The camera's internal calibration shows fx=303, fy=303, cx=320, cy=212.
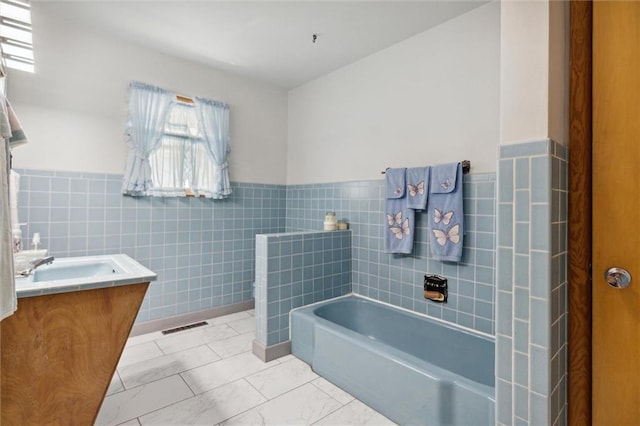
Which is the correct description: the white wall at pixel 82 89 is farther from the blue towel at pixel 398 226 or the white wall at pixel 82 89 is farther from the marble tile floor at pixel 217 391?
the blue towel at pixel 398 226

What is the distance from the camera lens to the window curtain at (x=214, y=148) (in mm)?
3107

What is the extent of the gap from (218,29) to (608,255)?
9.54 ft

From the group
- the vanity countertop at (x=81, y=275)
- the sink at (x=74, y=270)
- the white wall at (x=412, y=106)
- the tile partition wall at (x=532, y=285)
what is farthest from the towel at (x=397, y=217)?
the sink at (x=74, y=270)

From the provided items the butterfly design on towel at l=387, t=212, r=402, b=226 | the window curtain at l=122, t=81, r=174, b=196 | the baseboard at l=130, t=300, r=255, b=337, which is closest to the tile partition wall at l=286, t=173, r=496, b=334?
the butterfly design on towel at l=387, t=212, r=402, b=226

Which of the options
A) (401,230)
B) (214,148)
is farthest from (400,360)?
(214,148)

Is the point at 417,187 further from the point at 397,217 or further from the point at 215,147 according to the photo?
the point at 215,147

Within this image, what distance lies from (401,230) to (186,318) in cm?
227

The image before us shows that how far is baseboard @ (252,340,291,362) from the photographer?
2344mm

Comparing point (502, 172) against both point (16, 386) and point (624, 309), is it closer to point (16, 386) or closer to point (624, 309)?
point (624, 309)

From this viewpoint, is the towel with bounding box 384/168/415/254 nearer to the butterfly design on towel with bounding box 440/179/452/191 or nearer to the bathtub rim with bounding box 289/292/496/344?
the butterfly design on towel with bounding box 440/179/452/191

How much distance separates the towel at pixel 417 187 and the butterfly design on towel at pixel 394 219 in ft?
0.45

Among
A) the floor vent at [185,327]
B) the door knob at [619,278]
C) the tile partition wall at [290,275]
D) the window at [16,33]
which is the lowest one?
the floor vent at [185,327]

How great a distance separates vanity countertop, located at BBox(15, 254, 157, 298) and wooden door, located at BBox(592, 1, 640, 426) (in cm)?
193

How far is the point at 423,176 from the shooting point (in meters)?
2.38
